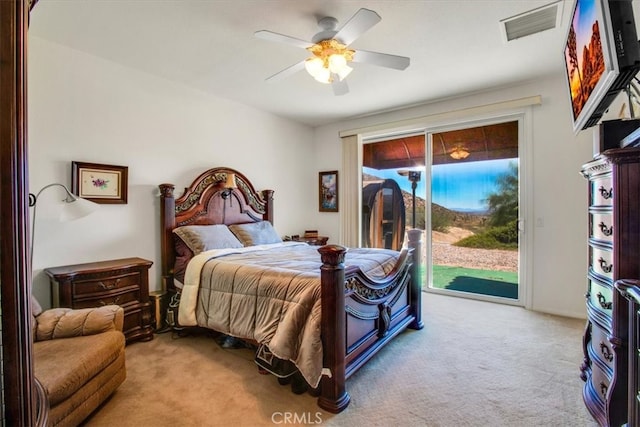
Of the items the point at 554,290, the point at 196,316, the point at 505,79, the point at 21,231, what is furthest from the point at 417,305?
the point at 21,231

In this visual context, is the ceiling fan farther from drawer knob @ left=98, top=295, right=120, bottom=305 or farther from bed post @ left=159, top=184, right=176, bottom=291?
drawer knob @ left=98, top=295, right=120, bottom=305

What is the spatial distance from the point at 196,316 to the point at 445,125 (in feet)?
12.4

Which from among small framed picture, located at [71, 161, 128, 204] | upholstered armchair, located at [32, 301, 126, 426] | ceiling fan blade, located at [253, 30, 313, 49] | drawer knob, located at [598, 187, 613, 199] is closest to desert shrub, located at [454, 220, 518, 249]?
drawer knob, located at [598, 187, 613, 199]

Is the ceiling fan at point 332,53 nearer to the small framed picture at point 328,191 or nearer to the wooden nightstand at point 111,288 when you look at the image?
the wooden nightstand at point 111,288

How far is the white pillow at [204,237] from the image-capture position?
10.2 ft

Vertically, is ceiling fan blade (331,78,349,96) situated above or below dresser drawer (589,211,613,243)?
above

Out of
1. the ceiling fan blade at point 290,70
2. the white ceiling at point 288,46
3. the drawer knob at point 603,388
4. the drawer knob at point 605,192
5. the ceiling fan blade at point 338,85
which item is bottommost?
the drawer knob at point 603,388

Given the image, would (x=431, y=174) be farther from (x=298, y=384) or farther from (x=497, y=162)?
(x=298, y=384)

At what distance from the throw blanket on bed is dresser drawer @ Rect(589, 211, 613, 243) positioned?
4.67 feet

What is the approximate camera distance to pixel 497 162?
394 cm

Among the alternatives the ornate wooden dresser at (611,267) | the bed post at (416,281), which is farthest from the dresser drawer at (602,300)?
the bed post at (416,281)

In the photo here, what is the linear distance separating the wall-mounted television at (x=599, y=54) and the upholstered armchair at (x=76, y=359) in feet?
9.21

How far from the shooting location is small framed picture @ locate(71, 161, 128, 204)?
2.68 meters

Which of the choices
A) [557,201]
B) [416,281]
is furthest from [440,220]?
[416,281]
